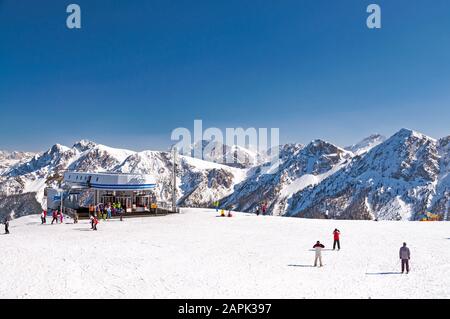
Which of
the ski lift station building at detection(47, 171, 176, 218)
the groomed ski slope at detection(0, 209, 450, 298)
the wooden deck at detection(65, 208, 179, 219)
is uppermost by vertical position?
the ski lift station building at detection(47, 171, 176, 218)

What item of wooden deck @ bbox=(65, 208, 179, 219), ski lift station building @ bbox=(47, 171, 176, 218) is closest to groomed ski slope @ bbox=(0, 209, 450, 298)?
wooden deck @ bbox=(65, 208, 179, 219)

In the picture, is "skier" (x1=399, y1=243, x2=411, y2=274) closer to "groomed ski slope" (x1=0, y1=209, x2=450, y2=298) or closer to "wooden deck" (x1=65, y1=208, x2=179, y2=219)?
"groomed ski slope" (x1=0, y1=209, x2=450, y2=298)

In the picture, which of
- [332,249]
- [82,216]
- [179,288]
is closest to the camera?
[179,288]

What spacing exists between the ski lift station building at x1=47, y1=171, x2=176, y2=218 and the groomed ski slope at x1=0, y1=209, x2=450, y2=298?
1588cm

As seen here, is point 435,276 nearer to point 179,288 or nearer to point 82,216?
point 179,288

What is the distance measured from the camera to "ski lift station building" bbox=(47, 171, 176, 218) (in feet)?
168

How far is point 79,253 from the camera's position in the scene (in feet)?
76.3

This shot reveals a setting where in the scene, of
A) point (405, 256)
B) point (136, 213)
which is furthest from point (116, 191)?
point (405, 256)

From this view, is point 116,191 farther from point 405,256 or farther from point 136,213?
point 405,256

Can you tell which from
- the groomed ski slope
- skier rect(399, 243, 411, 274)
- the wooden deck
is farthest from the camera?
the wooden deck

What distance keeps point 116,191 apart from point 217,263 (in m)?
34.0

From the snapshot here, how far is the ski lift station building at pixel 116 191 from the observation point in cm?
5109
